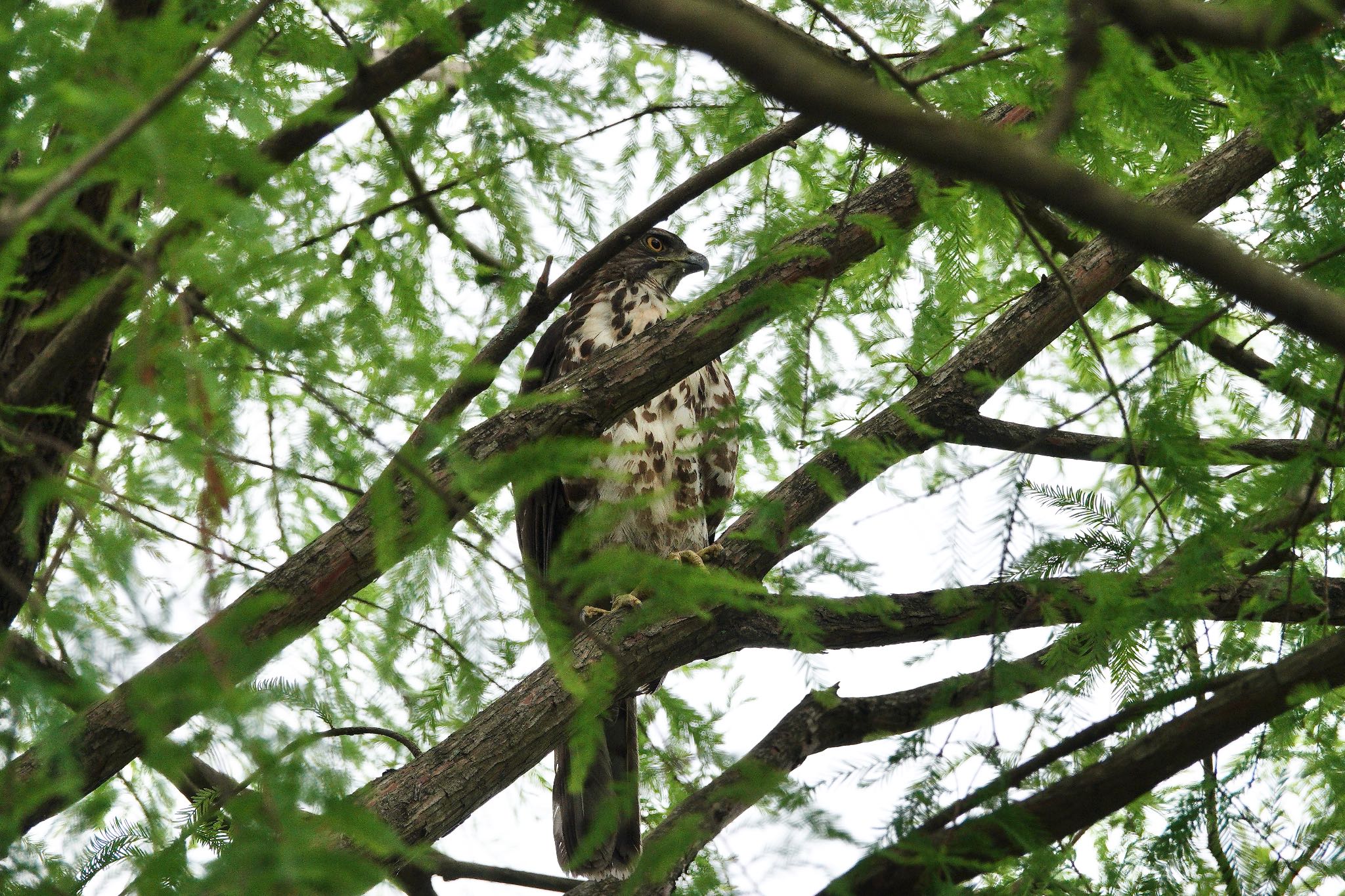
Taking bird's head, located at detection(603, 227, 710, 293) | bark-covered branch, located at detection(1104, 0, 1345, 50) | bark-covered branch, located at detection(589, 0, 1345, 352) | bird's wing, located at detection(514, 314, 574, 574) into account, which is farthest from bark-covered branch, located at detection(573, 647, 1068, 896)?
bird's head, located at detection(603, 227, 710, 293)

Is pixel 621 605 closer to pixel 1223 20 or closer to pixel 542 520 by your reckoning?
pixel 542 520

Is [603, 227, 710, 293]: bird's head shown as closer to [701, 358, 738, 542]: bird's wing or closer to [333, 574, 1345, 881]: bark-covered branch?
[701, 358, 738, 542]: bird's wing

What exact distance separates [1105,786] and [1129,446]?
31.6 inches

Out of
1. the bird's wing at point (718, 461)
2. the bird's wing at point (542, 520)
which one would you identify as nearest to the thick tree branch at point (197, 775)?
the bird's wing at point (542, 520)

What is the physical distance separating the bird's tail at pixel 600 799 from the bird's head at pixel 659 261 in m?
2.20

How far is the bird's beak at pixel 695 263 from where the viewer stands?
20.5 feet

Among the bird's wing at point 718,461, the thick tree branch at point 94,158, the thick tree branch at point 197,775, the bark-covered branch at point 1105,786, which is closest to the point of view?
the thick tree branch at point 94,158

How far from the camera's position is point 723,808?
299 cm

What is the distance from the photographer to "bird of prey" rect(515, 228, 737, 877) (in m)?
4.98

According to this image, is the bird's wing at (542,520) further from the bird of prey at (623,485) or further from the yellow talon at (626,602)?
the yellow talon at (626,602)

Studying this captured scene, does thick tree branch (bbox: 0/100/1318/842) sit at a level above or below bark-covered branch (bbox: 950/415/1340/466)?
above

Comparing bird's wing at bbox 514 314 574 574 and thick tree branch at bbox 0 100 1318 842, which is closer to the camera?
thick tree branch at bbox 0 100 1318 842

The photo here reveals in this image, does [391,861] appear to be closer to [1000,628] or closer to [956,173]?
[1000,628]

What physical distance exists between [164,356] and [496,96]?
998 mm
